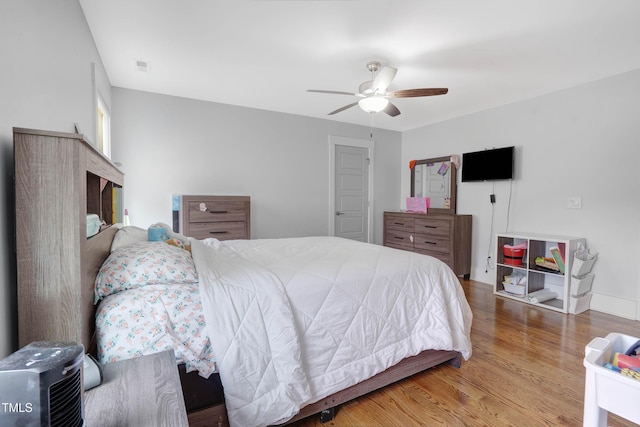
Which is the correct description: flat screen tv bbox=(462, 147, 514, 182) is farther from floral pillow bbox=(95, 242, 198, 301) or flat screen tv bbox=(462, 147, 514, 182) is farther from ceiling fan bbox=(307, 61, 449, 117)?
floral pillow bbox=(95, 242, 198, 301)

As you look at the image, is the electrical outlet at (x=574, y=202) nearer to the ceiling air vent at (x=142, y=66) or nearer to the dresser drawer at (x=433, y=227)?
the dresser drawer at (x=433, y=227)

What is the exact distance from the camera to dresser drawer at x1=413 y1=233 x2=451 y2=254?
13.3ft

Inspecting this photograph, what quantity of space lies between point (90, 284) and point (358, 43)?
2329mm

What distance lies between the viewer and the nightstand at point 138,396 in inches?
26.0

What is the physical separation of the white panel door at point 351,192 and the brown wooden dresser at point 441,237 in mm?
637

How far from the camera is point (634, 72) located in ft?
9.12

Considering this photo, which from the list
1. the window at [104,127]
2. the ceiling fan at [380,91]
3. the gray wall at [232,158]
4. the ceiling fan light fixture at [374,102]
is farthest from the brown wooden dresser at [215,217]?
the ceiling fan light fixture at [374,102]

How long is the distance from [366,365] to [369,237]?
3544 mm

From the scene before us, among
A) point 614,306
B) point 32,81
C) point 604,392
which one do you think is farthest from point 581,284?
point 32,81

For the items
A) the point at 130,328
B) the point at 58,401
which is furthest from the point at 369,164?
the point at 58,401

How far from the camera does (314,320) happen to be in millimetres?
1446

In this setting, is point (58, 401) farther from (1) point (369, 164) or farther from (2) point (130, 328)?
(1) point (369, 164)

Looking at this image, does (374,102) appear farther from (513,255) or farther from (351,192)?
(513,255)

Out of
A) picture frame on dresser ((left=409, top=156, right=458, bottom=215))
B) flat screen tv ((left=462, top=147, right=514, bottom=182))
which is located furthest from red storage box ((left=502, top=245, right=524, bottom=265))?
picture frame on dresser ((left=409, top=156, right=458, bottom=215))
